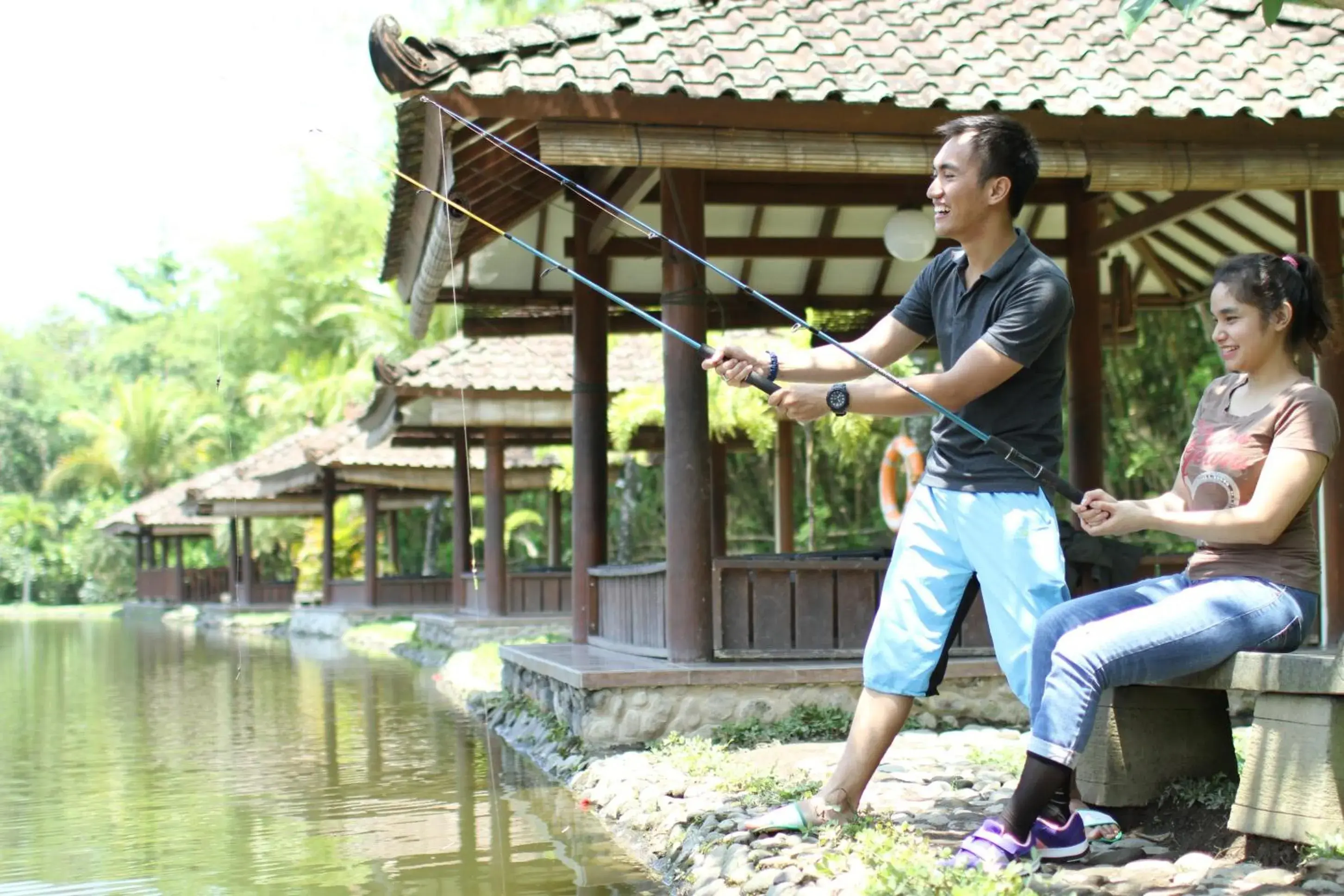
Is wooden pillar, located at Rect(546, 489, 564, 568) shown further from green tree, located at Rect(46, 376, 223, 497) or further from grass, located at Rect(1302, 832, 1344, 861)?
green tree, located at Rect(46, 376, 223, 497)

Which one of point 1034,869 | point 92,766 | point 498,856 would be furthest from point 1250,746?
point 92,766

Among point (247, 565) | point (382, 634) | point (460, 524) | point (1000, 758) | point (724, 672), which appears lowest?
point (382, 634)

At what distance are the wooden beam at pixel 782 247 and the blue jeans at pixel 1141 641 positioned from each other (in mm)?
5744

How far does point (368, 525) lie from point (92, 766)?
632 inches

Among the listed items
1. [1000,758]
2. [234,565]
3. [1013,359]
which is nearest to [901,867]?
[1013,359]

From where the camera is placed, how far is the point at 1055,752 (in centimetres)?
369

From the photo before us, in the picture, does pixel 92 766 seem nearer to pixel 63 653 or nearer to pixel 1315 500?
pixel 1315 500

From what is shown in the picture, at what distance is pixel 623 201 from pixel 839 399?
5033mm

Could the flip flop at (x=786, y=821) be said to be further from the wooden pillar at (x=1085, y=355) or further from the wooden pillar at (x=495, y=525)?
the wooden pillar at (x=495, y=525)

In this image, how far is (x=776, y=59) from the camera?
734cm

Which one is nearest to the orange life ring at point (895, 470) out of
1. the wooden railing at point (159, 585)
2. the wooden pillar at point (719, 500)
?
the wooden pillar at point (719, 500)

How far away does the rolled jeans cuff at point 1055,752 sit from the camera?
12.1ft

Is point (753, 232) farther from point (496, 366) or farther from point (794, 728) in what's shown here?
point (496, 366)

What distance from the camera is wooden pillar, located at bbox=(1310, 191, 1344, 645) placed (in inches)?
307
